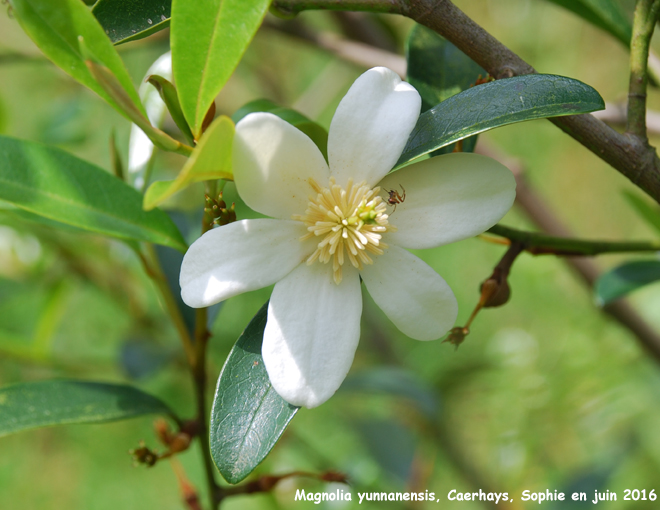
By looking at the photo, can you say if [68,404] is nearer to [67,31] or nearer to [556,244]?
[67,31]

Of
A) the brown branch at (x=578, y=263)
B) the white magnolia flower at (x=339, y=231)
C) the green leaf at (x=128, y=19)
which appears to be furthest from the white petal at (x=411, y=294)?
the brown branch at (x=578, y=263)

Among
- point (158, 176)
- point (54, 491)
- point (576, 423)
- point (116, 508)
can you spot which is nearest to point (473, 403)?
point (576, 423)

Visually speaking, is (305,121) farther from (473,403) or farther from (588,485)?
(473,403)

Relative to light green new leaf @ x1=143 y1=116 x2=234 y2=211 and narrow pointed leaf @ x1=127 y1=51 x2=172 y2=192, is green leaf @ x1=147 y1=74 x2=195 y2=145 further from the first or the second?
narrow pointed leaf @ x1=127 y1=51 x2=172 y2=192

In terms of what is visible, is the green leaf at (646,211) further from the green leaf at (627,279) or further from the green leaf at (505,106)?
the green leaf at (505,106)

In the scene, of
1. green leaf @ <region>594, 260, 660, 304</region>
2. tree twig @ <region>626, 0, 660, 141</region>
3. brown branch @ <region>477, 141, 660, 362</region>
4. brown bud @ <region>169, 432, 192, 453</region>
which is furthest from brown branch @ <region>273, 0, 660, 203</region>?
brown branch @ <region>477, 141, 660, 362</region>

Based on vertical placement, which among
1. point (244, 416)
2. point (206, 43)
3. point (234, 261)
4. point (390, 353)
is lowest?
point (390, 353)

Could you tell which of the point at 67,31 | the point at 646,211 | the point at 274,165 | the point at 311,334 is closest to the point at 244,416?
the point at 311,334
